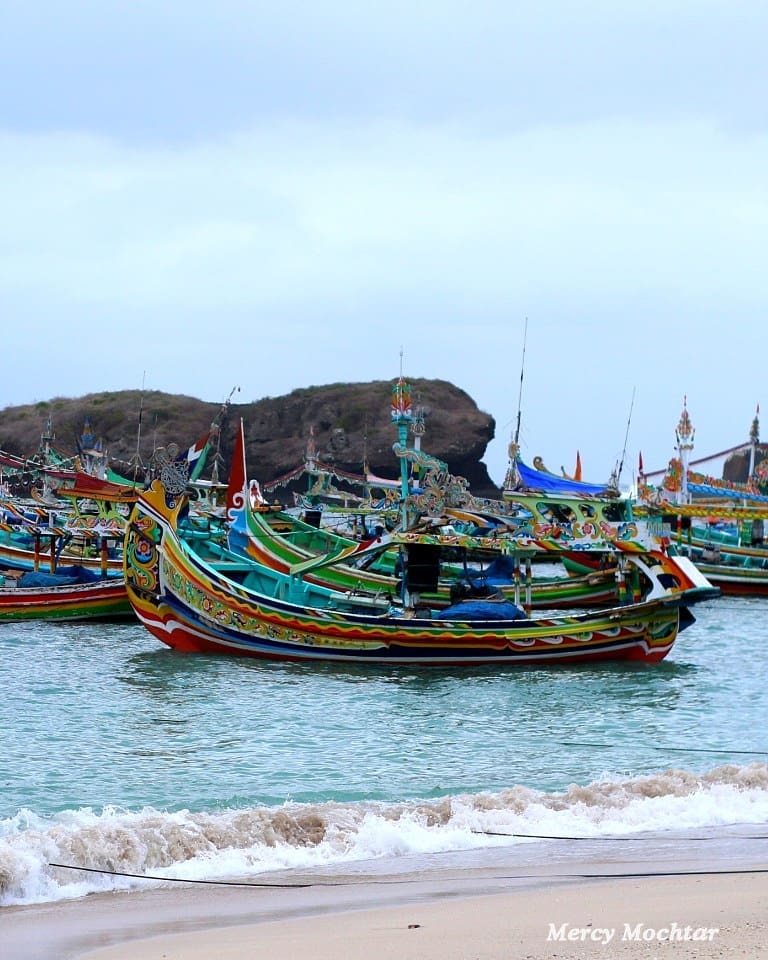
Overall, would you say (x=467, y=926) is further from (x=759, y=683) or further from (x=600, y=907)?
(x=759, y=683)

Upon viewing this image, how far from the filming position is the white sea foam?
816 cm

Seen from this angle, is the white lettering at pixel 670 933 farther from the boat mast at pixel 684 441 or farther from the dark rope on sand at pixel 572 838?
the boat mast at pixel 684 441

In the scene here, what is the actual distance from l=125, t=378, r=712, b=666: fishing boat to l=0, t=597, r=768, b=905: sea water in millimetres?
354

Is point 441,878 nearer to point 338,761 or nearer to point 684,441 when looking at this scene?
point 338,761

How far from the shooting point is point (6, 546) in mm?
31641

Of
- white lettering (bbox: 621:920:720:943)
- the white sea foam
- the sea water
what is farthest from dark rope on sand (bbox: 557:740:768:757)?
white lettering (bbox: 621:920:720:943)

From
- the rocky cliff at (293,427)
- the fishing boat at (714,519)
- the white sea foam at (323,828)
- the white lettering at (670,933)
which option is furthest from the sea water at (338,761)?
the rocky cliff at (293,427)

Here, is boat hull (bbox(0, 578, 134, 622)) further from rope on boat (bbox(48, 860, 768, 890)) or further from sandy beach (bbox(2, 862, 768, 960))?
sandy beach (bbox(2, 862, 768, 960))

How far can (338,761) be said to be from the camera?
39.1 ft

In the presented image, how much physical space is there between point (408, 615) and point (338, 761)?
6.43 meters

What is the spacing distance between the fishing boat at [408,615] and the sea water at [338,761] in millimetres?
354

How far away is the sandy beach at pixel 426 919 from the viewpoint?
6039 mm

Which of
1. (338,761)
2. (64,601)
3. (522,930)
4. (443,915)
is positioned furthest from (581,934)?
(64,601)

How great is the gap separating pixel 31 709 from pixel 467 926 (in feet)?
30.6
